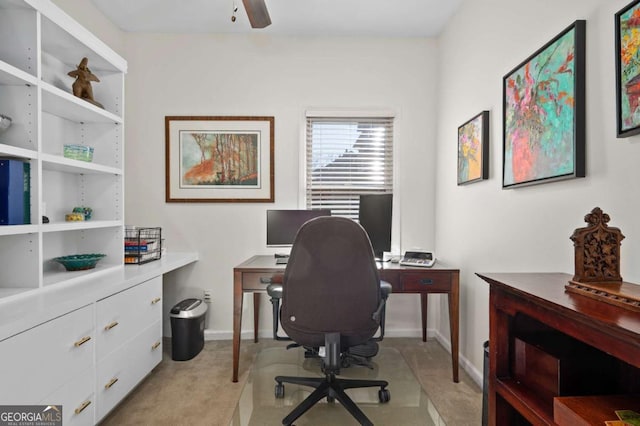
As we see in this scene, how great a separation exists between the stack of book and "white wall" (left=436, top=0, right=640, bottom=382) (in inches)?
98.5

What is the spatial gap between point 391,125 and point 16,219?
107 inches

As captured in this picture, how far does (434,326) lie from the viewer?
3.08m

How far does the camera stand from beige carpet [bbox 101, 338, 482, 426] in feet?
6.25

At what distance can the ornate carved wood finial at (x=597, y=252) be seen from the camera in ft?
3.55

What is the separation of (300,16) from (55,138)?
200cm

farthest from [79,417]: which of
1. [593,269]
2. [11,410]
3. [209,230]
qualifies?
[593,269]

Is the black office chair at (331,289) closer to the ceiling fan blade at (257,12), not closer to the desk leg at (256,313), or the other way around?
the desk leg at (256,313)

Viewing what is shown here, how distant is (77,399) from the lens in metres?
1.57

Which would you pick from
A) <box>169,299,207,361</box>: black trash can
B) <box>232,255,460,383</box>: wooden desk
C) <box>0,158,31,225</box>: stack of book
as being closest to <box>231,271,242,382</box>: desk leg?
<box>232,255,460,383</box>: wooden desk

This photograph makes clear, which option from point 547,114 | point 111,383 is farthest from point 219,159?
point 547,114

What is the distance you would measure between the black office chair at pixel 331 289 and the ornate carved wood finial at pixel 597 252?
32.9 inches

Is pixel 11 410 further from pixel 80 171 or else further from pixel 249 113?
pixel 249 113

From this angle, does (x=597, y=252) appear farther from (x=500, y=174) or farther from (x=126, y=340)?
(x=126, y=340)

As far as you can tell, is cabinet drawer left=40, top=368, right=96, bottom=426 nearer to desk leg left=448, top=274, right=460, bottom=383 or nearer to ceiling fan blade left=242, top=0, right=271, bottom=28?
desk leg left=448, top=274, right=460, bottom=383
